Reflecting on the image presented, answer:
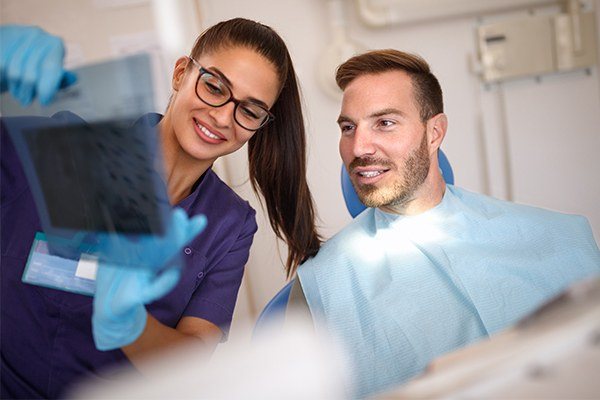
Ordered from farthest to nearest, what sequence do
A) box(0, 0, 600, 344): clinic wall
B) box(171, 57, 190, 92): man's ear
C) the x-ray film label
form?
1. box(0, 0, 600, 344): clinic wall
2. box(171, 57, 190, 92): man's ear
3. the x-ray film label

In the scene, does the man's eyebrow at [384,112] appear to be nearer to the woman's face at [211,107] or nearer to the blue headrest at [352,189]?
the blue headrest at [352,189]

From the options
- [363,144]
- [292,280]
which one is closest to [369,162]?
[363,144]

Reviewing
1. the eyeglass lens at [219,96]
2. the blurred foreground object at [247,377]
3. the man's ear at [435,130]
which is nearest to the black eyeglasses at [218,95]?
the eyeglass lens at [219,96]

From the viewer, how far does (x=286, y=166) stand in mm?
1504

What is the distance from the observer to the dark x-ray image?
2.57ft

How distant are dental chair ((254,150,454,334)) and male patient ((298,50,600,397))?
0.06 m

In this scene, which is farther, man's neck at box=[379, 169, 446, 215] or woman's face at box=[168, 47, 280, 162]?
man's neck at box=[379, 169, 446, 215]

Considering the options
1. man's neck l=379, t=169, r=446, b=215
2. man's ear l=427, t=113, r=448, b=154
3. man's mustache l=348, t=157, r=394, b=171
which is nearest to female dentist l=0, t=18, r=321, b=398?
man's mustache l=348, t=157, r=394, b=171

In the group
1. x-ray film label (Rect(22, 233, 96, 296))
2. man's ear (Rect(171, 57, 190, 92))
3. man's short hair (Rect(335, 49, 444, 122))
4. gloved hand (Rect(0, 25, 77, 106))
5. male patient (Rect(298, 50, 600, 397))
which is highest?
gloved hand (Rect(0, 25, 77, 106))

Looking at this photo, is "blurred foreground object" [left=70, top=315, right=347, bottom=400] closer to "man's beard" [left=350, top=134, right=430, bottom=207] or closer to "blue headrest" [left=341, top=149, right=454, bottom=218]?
"man's beard" [left=350, top=134, right=430, bottom=207]

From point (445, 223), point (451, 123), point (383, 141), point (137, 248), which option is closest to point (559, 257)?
point (445, 223)

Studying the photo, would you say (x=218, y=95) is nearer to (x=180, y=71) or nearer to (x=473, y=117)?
(x=180, y=71)

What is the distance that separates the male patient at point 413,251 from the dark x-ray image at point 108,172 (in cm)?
74

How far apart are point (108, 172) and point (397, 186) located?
918mm
